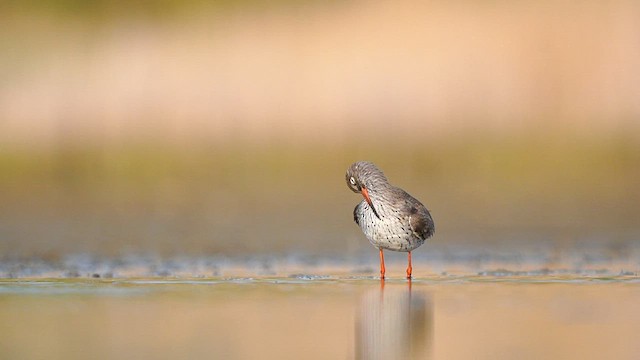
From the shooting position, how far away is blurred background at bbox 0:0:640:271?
2153cm

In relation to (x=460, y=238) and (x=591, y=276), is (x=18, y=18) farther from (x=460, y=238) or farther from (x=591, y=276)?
(x=591, y=276)

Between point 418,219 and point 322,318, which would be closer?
point 322,318

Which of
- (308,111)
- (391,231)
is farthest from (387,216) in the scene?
(308,111)

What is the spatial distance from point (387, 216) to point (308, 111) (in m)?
11.3

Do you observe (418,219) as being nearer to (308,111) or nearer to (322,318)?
(322,318)

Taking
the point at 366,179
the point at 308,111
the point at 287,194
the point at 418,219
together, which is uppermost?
the point at 308,111

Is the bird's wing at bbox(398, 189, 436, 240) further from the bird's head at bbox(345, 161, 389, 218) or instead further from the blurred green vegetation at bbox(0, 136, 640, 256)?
the blurred green vegetation at bbox(0, 136, 640, 256)

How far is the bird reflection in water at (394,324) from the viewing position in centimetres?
1067

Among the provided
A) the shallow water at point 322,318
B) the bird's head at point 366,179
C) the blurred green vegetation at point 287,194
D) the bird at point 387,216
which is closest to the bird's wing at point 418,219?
the bird at point 387,216

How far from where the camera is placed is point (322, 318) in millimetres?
12031

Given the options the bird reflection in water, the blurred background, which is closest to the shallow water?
the bird reflection in water

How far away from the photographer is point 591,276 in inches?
580

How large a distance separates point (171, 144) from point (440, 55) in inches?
188

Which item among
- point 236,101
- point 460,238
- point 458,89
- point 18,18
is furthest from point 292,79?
point 460,238
